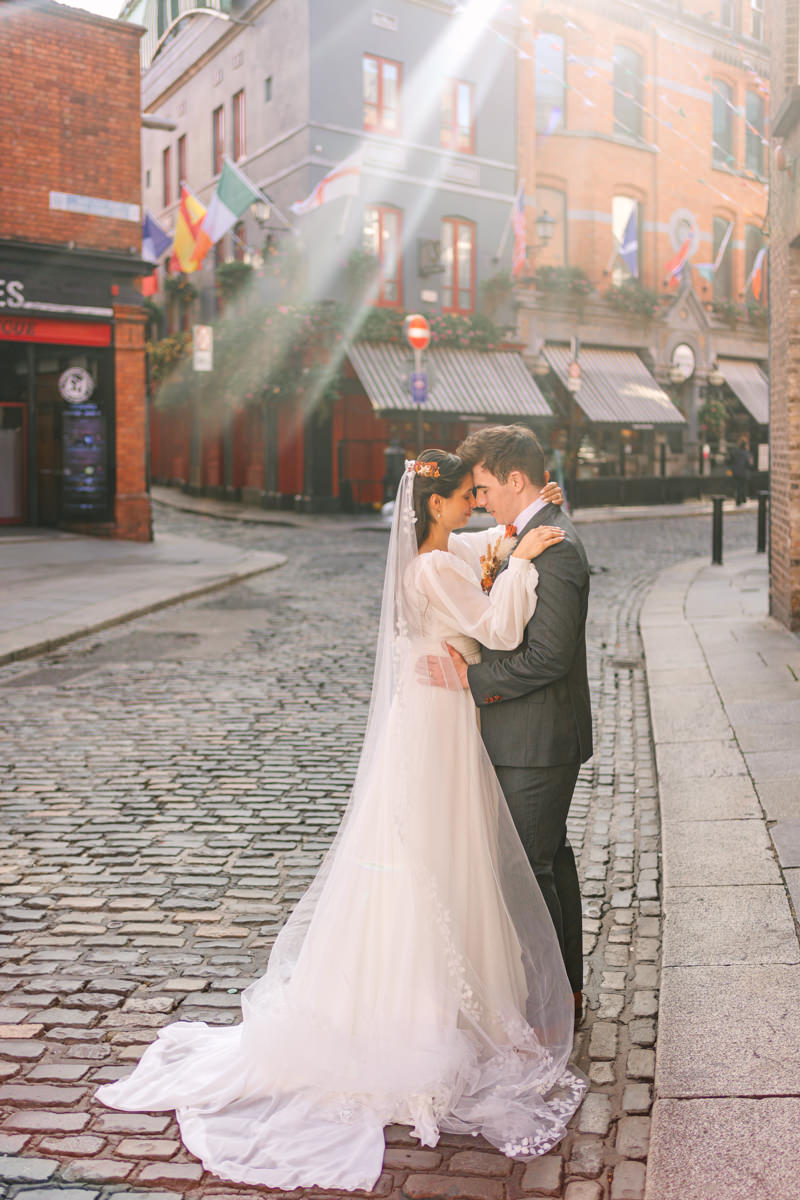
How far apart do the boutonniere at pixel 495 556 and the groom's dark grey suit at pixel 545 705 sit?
2.1 inches

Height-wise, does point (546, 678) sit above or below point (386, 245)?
below

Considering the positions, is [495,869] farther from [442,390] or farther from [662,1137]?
[442,390]

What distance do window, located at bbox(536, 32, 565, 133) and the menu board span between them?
14997 mm

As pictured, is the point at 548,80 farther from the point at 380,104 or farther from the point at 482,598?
the point at 482,598

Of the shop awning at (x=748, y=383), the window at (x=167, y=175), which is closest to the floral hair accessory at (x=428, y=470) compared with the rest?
the shop awning at (x=748, y=383)

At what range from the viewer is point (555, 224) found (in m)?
30.2

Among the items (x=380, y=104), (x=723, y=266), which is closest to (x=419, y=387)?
(x=380, y=104)

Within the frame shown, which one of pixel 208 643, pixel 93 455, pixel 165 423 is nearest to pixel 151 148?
pixel 165 423

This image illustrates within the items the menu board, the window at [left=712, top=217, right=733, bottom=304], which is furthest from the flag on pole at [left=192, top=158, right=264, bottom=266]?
the window at [left=712, top=217, right=733, bottom=304]

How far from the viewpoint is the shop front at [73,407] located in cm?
1853

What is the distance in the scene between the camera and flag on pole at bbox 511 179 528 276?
1067 inches

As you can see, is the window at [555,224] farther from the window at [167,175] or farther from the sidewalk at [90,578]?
Answer: the sidewalk at [90,578]

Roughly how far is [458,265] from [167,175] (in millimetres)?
10898

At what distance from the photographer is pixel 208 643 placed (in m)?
10.4
